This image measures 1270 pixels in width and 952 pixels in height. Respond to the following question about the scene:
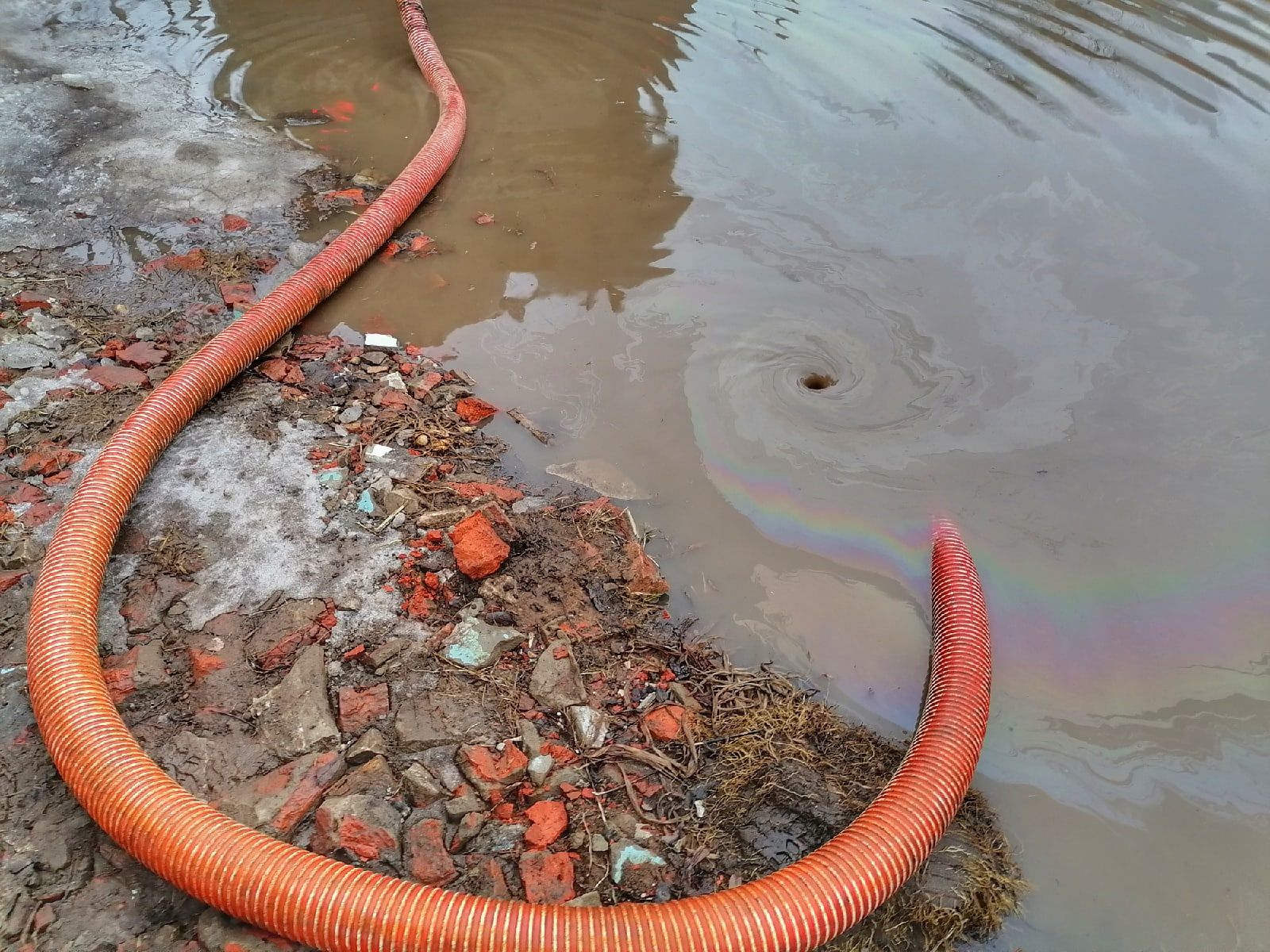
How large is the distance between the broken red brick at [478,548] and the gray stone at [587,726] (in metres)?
0.74

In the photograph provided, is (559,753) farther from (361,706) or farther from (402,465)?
(402,465)

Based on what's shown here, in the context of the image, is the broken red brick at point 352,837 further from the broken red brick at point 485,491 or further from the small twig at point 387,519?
the broken red brick at point 485,491

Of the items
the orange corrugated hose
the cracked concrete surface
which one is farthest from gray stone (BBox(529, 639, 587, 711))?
the cracked concrete surface

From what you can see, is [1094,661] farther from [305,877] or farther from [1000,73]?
[1000,73]

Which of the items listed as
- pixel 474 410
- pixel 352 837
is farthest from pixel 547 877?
pixel 474 410

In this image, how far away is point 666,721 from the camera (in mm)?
3256

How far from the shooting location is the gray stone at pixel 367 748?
119 inches

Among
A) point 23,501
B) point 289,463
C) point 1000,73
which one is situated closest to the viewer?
point 23,501

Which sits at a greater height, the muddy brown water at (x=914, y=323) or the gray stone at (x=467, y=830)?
the muddy brown water at (x=914, y=323)

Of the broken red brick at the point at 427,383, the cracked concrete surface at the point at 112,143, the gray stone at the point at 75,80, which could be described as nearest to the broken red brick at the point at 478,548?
the broken red brick at the point at 427,383

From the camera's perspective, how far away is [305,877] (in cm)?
254

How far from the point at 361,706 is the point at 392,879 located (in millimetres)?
760

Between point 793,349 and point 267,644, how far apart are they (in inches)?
129

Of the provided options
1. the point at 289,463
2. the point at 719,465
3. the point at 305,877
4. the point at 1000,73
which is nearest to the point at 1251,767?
the point at 719,465
